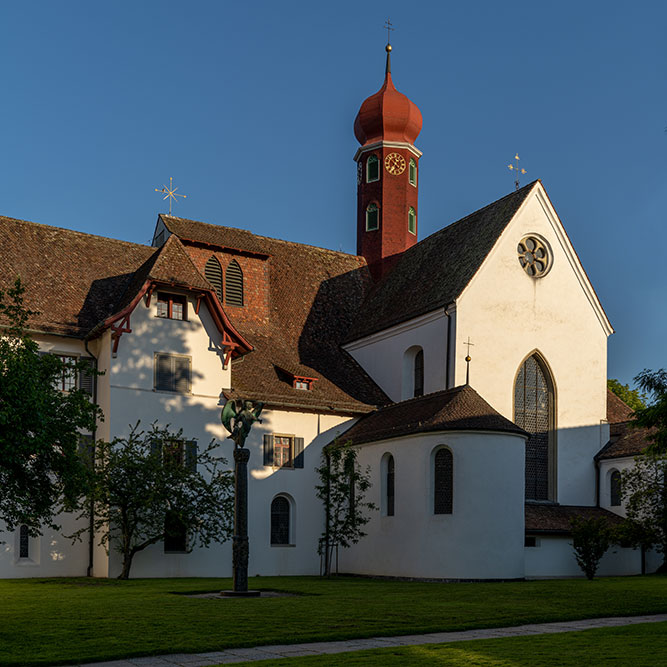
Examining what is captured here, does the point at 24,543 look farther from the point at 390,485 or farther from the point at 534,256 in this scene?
the point at 534,256

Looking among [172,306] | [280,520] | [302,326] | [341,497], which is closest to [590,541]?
[341,497]

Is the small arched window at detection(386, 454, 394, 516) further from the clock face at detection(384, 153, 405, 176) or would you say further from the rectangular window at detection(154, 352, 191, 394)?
the clock face at detection(384, 153, 405, 176)

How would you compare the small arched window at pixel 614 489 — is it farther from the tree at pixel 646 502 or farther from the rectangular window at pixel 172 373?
the rectangular window at pixel 172 373

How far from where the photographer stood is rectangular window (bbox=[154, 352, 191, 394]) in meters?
34.6

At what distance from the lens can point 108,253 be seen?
38969mm

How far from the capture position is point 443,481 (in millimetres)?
32344

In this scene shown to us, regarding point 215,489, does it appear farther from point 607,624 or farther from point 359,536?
point 607,624

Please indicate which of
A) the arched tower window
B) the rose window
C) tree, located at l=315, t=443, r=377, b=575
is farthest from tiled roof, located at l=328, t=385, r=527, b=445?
the rose window

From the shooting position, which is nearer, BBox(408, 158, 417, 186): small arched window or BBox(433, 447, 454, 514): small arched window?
BBox(433, 447, 454, 514): small arched window

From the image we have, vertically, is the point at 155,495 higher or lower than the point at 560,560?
higher

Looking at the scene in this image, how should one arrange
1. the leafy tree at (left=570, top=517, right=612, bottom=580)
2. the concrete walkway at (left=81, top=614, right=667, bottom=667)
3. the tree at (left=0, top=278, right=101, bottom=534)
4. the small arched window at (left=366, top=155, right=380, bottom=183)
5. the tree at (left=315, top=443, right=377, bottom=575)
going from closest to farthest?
the concrete walkway at (left=81, top=614, right=667, bottom=667)
the tree at (left=0, top=278, right=101, bottom=534)
the leafy tree at (left=570, top=517, right=612, bottom=580)
the tree at (left=315, top=443, right=377, bottom=575)
the small arched window at (left=366, top=155, right=380, bottom=183)

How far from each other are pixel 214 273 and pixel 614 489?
19.6 m

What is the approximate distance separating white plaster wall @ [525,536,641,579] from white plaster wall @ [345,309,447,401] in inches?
286

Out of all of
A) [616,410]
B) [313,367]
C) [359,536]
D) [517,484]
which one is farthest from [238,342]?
[616,410]
